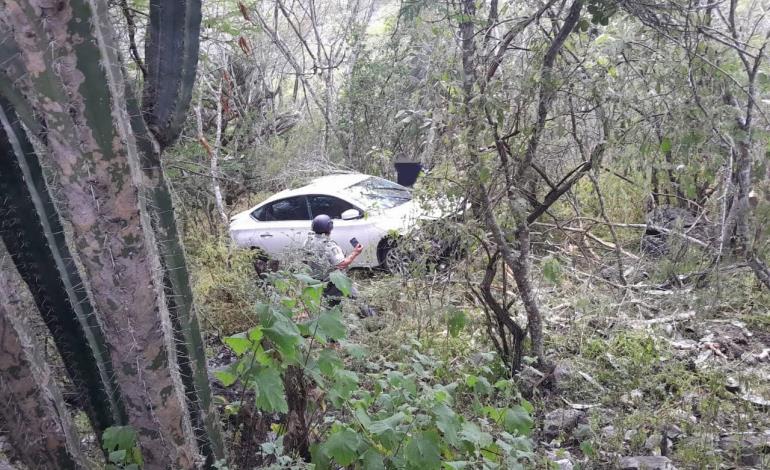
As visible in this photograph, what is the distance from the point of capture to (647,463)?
351 cm

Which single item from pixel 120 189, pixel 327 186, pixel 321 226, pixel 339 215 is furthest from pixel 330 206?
pixel 120 189

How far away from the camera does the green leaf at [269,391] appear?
2377mm

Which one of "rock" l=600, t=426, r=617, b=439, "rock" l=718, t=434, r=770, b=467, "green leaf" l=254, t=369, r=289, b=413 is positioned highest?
"green leaf" l=254, t=369, r=289, b=413

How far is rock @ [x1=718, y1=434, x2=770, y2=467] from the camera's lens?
354 cm

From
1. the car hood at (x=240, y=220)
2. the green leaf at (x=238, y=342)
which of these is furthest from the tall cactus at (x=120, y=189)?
the car hood at (x=240, y=220)

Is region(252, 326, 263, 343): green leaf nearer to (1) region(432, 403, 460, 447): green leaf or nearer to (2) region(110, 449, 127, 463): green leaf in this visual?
(2) region(110, 449, 127, 463): green leaf

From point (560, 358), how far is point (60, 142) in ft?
14.0

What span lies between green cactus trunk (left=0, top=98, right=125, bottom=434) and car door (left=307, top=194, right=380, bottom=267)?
5318 mm

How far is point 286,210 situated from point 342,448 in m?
6.74

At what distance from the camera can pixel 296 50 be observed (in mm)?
16594

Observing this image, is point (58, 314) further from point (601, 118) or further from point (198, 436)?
point (601, 118)

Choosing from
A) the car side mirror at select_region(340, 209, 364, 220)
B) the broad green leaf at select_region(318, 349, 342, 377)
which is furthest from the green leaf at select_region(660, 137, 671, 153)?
the car side mirror at select_region(340, 209, 364, 220)

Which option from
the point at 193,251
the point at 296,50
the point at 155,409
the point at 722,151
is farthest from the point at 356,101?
the point at 155,409

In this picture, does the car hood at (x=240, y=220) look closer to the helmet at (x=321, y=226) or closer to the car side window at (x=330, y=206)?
the car side window at (x=330, y=206)
